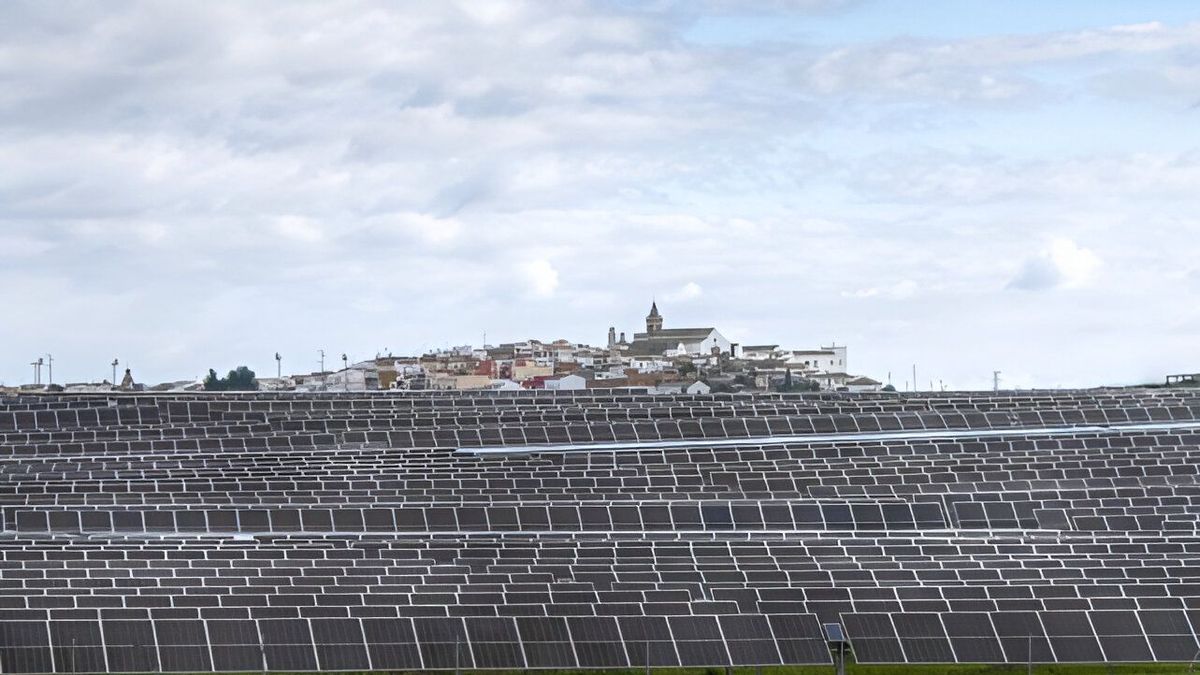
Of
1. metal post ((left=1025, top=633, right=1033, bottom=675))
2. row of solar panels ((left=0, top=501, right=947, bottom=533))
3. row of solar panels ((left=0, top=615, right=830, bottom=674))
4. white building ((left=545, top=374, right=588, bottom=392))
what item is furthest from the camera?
white building ((left=545, top=374, right=588, bottom=392))

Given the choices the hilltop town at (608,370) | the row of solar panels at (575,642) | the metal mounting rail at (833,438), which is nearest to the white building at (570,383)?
the hilltop town at (608,370)

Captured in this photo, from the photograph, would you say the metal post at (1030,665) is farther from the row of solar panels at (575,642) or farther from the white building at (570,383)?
the white building at (570,383)

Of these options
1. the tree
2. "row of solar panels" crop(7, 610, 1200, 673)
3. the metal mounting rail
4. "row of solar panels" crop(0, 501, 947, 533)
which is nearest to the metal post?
"row of solar panels" crop(7, 610, 1200, 673)

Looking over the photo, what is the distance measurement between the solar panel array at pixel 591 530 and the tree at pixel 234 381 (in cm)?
8867

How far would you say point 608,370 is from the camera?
14238cm

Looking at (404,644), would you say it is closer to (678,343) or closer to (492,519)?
(492,519)

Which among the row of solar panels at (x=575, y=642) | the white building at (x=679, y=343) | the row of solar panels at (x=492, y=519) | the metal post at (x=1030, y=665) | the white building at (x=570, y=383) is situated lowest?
the metal post at (x=1030, y=665)

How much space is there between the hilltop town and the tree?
A: 211 cm

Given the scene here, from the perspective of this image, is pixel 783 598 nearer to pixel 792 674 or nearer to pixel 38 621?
pixel 792 674

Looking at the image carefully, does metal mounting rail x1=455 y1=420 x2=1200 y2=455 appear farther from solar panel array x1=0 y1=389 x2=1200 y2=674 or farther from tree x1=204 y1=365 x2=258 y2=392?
tree x1=204 y1=365 x2=258 y2=392

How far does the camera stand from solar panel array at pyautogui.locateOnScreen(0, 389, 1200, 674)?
127 ft

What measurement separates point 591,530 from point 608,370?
94.9 metres

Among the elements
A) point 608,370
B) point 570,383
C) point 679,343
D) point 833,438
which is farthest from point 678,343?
point 833,438

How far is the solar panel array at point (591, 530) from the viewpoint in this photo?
38656mm
